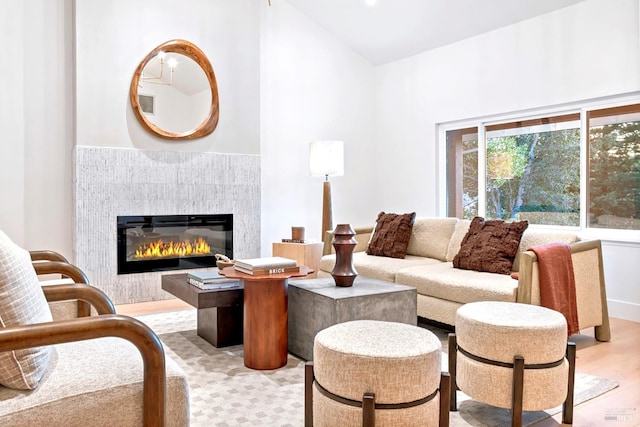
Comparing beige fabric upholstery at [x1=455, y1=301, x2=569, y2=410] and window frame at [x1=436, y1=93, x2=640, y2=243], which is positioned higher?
window frame at [x1=436, y1=93, x2=640, y2=243]

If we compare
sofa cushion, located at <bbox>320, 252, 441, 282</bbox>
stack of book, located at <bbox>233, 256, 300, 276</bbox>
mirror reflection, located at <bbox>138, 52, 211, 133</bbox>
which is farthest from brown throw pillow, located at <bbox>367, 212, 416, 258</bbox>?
mirror reflection, located at <bbox>138, 52, 211, 133</bbox>

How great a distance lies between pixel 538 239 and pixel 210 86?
340cm

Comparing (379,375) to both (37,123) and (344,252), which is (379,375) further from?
(37,123)

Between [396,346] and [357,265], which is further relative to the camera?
[357,265]

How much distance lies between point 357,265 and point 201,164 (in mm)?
1939

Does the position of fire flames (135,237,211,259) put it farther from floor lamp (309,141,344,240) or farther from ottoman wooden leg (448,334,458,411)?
ottoman wooden leg (448,334,458,411)

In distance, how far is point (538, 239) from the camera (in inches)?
141

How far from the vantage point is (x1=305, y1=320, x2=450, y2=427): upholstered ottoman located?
5.52ft

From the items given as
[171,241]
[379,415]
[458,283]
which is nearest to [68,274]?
[379,415]

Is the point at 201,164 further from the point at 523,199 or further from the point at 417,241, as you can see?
the point at 523,199

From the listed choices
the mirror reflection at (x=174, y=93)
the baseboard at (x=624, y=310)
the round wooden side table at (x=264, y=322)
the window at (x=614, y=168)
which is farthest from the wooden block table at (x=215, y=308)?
the window at (x=614, y=168)

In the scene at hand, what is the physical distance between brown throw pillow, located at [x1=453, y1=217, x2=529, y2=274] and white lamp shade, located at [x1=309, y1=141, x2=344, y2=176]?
1801 millimetres

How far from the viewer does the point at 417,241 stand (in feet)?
14.8

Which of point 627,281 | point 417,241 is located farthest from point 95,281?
point 627,281
